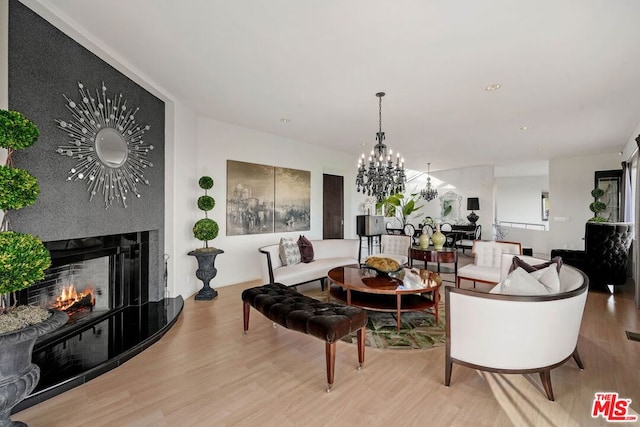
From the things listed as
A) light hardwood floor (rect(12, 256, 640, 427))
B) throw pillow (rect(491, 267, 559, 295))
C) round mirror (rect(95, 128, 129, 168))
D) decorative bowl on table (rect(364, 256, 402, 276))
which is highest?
round mirror (rect(95, 128, 129, 168))

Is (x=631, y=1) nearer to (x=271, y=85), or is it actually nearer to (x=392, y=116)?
(x=392, y=116)

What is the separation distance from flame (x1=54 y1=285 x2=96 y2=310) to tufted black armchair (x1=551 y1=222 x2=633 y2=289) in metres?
7.53

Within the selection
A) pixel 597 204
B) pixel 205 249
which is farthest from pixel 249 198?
pixel 597 204

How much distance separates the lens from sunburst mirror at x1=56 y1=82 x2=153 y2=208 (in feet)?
8.27

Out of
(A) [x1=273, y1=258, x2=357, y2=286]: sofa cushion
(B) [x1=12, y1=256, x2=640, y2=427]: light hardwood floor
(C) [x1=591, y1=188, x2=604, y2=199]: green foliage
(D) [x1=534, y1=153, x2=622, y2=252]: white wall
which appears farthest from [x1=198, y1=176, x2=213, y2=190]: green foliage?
(D) [x1=534, y1=153, x2=622, y2=252]: white wall

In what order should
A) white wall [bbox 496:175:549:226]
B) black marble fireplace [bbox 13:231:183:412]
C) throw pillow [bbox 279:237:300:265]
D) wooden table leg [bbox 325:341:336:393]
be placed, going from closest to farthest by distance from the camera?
1. wooden table leg [bbox 325:341:336:393]
2. black marble fireplace [bbox 13:231:183:412]
3. throw pillow [bbox 279:237:300:265]
4. white wall [bbox 496:175:549:226]

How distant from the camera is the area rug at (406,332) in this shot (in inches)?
114

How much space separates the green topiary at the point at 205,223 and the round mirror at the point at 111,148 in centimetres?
128

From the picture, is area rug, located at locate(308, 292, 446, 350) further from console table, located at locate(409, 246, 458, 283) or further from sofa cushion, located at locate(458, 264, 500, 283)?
console table, located at locate(409, 246, 458, 283)

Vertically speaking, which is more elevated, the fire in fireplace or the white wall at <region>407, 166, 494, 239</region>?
the white wall at <region>407, 166, 494, 239</region>

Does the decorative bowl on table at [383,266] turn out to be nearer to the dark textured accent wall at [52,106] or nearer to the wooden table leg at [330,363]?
the wooden table leg at [330,363]

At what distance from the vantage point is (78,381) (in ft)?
7.15

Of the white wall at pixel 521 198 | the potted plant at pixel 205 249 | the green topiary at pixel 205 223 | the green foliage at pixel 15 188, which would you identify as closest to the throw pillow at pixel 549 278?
the green foliage at pixel 15 188

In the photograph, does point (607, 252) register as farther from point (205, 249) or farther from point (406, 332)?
point (205, 249)
